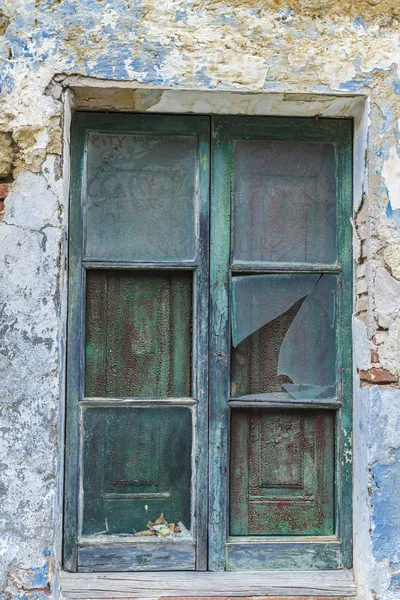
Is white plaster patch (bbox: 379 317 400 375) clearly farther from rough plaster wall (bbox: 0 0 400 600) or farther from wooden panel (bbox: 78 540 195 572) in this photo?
wooden panel (bbox: 78 540 195 572)

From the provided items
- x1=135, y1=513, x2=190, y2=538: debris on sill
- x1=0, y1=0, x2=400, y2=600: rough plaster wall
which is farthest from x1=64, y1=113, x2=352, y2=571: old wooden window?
x1=0, y1=0, x2=400, y2=600: rough plaster wall

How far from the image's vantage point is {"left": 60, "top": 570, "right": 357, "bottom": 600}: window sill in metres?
2.19

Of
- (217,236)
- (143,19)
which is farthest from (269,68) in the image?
(217,236)

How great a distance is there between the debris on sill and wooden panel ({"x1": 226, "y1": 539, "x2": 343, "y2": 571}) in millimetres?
175

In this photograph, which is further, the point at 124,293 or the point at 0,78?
the point at 124,293

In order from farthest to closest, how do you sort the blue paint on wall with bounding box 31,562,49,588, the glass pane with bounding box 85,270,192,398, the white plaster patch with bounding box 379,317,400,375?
1. the glass pane with bounding box 85,270,192,398
2. the white plaster patch with bounding box 379,317,400,375
3. the blue paint on wall with bounding box 31,562,49,588

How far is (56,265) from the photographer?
217 cm

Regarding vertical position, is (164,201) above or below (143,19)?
below

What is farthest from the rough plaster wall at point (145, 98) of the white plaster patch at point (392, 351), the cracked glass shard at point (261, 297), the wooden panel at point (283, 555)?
the cracked glass shard at point (261, 297)

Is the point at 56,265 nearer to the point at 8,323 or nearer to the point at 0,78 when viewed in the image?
the point at 8,323

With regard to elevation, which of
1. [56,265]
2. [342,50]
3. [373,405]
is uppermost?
[342,50]

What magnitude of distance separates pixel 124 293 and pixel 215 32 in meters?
0.97

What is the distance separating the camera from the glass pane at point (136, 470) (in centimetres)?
229

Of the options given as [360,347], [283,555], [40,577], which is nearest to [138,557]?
[40,577]
